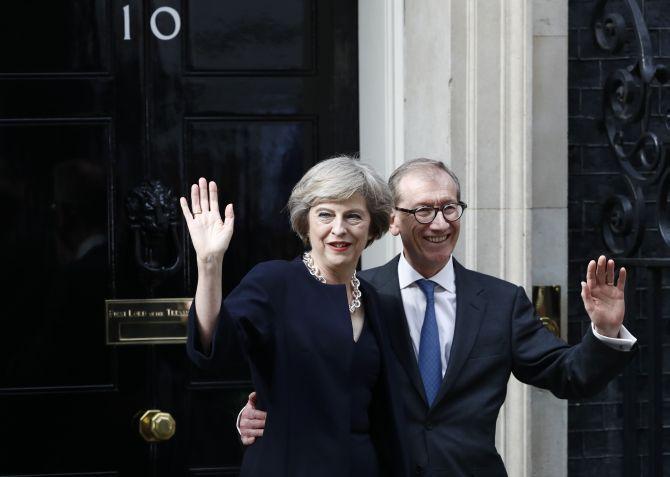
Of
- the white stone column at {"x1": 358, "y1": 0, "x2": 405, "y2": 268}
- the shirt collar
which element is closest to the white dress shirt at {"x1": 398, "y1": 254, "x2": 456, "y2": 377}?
the shirt collar

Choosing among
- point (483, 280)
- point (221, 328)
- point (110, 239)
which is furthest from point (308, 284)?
point (110, 239)

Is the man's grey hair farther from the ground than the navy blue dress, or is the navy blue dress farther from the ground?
the man's grey hair

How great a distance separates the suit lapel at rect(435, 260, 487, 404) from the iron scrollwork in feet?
3.62

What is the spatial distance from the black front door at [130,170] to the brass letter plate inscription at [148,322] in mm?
57

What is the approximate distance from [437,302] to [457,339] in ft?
0.60

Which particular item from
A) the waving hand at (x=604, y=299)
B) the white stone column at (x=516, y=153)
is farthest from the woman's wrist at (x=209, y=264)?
the white stone column at (x=516, y=153)

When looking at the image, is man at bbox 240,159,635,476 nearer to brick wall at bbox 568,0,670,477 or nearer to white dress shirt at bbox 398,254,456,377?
white dress shirt at bbox 398,254,456,377

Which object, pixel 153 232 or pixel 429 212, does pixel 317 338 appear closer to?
pixel 429 212

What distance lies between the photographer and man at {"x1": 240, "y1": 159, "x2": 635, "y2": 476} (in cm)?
377

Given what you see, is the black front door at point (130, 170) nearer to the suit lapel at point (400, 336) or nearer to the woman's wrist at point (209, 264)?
the suit lapel at point (400, 336)

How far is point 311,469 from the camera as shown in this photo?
3400mm

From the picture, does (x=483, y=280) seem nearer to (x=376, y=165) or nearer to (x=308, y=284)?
(x=308, y=284)

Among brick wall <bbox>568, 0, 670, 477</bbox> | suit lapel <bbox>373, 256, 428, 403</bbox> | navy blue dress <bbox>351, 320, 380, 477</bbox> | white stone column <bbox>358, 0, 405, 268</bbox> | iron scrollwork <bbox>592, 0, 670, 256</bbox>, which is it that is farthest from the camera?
white stone column <bbox>358, 0, 405, 268</bbox>

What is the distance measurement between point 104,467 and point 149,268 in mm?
954
